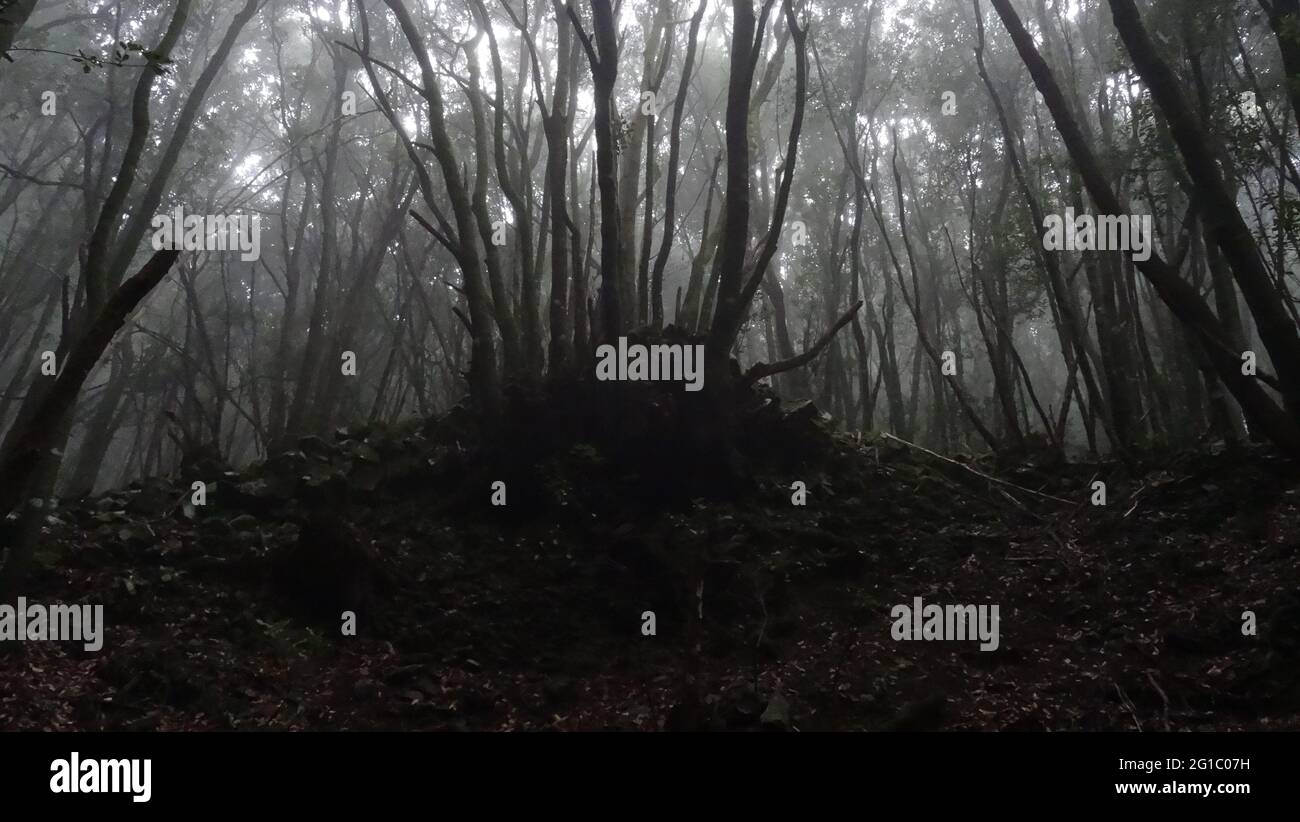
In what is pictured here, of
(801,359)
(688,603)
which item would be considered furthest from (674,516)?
(801,359)

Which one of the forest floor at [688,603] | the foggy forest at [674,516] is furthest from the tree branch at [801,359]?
the forest floor at [688,603]

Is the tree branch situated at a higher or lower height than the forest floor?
higher

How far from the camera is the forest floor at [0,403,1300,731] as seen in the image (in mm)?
Answer: 4074

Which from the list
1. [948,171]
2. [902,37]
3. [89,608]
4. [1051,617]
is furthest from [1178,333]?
[89,608]

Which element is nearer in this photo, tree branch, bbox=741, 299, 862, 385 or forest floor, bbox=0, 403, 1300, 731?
forest floor, bbox=0, 403, 1300, 731

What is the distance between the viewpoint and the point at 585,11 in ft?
35.9

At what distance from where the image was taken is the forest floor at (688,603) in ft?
13.4

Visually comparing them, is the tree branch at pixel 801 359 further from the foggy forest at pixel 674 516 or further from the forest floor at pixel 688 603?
the forest floor at pixel 688 603

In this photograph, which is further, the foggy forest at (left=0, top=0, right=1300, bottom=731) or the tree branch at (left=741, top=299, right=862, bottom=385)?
the tree branch at (left=741, top=299, right=862, bottom=385)

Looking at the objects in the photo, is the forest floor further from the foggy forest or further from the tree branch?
the tree branch

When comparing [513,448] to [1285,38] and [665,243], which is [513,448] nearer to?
[665,243]

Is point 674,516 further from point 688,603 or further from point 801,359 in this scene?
point 801,359

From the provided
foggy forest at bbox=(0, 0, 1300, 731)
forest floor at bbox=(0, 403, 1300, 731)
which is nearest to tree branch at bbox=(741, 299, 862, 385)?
foggy forest at bbox=(0, 0, 1300, 731)
